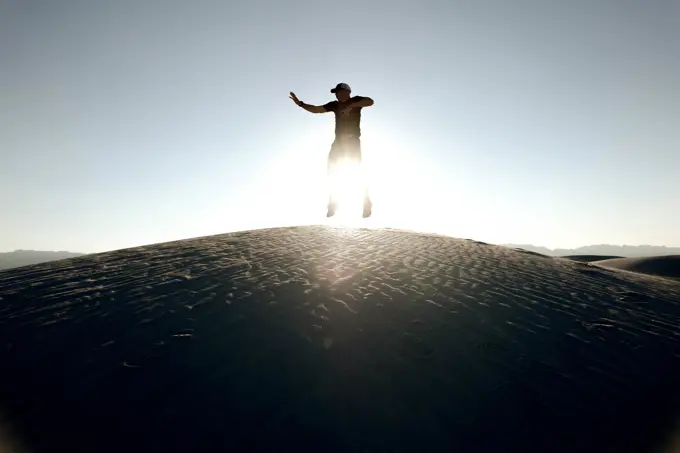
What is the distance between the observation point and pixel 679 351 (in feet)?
12.6

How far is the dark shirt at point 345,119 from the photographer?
23.6 feet

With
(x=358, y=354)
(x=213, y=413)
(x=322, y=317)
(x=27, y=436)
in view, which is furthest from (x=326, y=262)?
(x=27, y=436)

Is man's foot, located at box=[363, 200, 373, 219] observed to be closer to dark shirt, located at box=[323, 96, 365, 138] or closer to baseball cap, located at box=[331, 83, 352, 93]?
dark shirt, located at box=[323, 96, 365, 138]

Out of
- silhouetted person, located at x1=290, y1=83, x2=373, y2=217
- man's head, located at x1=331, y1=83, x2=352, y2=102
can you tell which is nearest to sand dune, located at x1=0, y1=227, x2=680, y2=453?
silhouetted person, located at x1=290, y1=83, x2=373, y2=217

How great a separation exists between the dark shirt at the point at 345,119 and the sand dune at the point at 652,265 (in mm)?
10035

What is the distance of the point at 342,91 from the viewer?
6.88 metres

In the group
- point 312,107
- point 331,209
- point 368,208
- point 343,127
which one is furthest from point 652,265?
point 312,107

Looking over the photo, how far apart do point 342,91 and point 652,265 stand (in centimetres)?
1317

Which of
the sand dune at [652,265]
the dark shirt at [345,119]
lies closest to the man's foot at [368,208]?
the dark shirt at [345,119]

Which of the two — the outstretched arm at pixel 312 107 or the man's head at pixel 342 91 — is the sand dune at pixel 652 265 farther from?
the outstretched arm at pixel 312 107

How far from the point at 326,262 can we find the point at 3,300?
423cm

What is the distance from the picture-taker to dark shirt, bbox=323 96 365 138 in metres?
7.20

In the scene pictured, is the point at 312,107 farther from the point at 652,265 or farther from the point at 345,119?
the point at 652,265

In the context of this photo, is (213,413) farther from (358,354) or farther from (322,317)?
(322,317)
